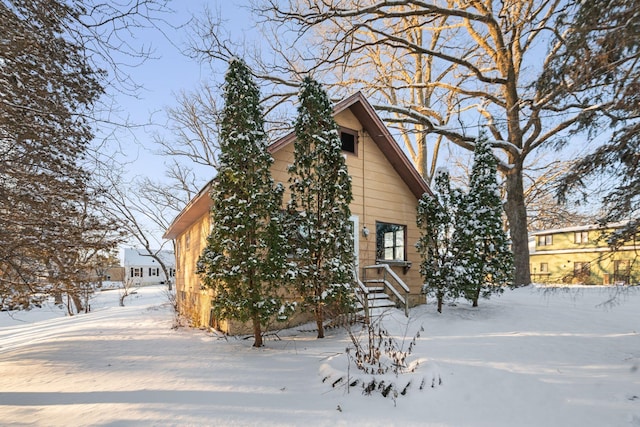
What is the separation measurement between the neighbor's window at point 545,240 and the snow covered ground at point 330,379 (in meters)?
20.5

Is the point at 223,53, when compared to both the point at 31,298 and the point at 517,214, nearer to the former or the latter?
the point at 31,298

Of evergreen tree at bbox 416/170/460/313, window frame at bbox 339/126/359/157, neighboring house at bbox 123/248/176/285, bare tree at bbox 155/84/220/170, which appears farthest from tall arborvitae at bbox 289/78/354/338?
neighboring house at bbox 123/248/176/285

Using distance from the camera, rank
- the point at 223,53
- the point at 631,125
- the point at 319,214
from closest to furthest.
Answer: the point at 631,125 < the point at 319,214 < the point at 223,53

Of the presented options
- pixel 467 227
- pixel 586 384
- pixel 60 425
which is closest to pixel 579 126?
pixel 586 384

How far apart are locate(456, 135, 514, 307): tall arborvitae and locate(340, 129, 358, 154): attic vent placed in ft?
10.7

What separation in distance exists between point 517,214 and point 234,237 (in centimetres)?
1067

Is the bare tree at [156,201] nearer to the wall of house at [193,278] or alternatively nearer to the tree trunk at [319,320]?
the wall of house at [193,278]

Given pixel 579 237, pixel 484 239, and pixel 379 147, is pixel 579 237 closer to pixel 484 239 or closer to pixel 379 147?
pixel 484 239

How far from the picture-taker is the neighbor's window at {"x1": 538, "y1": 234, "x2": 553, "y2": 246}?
2539 centimetres

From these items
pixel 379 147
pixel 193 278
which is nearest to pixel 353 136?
pixel 379 147

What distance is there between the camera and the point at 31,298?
21.2ft

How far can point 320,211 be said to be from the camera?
22.5ft

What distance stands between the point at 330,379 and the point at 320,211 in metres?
3.31

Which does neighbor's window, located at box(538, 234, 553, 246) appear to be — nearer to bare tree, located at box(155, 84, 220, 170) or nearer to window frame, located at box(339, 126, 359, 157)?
window frame, located at box(339, 126, 359, 157)
